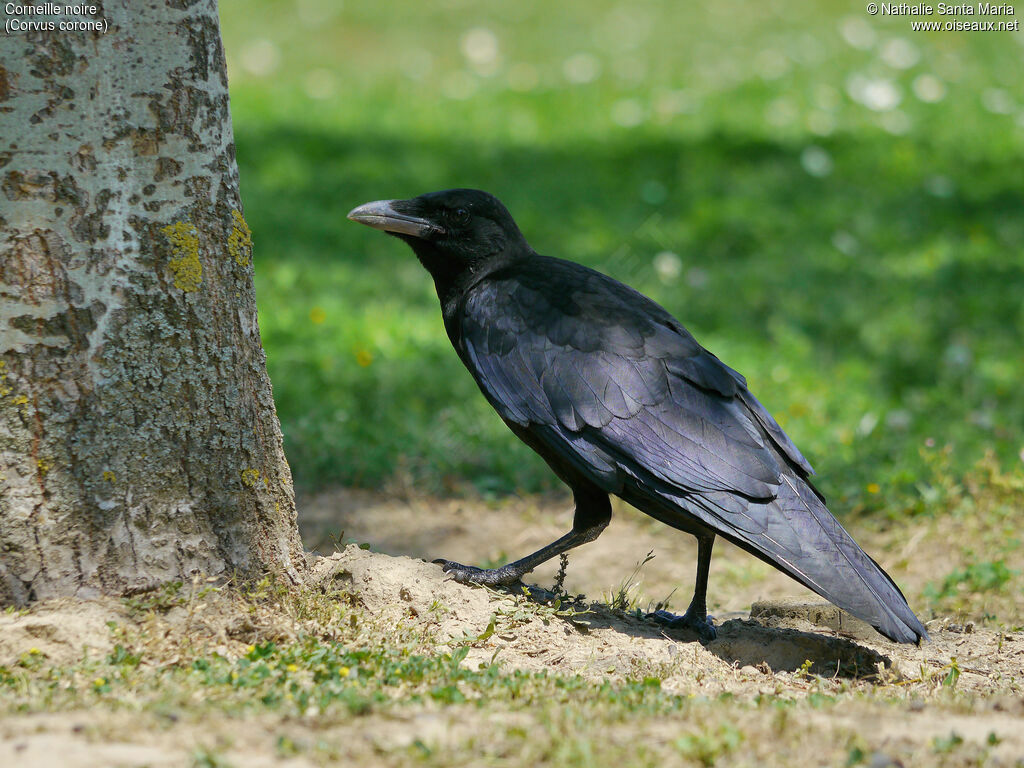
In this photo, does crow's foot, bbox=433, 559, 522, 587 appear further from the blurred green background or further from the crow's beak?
the blurred green background

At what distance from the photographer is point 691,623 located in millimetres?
4031

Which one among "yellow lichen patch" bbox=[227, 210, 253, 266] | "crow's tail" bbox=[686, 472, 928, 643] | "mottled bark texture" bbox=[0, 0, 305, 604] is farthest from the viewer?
"crow's tail" bbox=[686, 472, 928, 643]

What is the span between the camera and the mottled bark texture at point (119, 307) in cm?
299

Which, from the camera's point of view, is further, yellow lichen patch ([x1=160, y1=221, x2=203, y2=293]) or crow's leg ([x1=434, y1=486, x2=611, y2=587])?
crow's leg ([x1=434, y1=486, x2=611, y2=587])

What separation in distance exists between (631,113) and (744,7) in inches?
246

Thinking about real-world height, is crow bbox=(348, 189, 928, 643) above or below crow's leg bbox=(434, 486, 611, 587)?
above

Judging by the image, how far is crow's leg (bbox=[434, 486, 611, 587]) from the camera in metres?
4.04

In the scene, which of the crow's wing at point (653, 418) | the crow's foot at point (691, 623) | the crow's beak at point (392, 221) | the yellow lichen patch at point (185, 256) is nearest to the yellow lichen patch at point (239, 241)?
the yellow lichen patch at point (185, 256)

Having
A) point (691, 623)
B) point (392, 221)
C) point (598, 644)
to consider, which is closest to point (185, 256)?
point (392, 221)

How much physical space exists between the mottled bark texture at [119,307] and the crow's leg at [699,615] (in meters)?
1.64

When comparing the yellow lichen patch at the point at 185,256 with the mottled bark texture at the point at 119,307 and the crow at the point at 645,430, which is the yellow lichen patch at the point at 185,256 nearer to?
the mottled bark texture at the point at 119,307

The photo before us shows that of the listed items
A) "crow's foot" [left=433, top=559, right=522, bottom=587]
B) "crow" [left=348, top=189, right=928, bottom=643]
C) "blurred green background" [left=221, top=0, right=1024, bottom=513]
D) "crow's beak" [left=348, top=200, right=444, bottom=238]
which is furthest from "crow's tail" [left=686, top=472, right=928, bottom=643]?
"blurred green background" [left=221, top=0, right=1024, bottom=513]

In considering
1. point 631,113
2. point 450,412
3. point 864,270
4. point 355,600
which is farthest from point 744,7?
point 355,600

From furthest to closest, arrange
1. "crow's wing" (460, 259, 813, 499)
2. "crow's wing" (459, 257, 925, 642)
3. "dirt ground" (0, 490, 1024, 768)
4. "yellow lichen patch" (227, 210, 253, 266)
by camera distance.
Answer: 1. "crow's wing" (460, 259, 813, 499)
2. "crow's wing" (459, 257, 925, 642)
3. "yellow lichen patch" (227, 210, 253, 266)
4. "dirt ground" (0, 490, 1024, 768)
